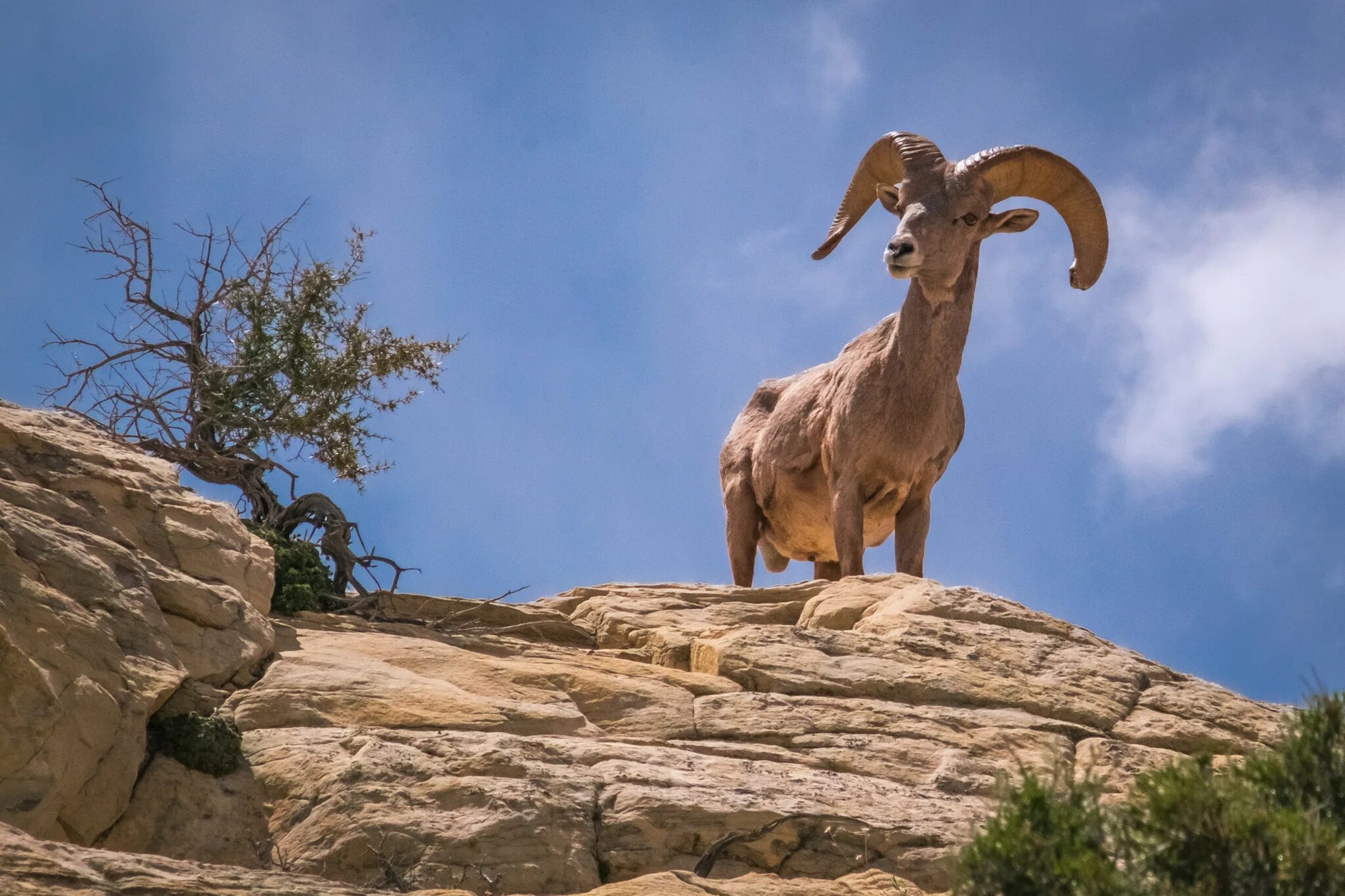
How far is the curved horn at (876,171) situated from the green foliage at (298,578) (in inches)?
200

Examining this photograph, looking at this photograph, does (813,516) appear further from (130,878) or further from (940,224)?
(130,878)

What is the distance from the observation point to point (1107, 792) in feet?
24.0

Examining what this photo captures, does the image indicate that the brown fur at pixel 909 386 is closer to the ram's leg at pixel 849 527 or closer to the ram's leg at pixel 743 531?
the ram's leg at pixel 849 527

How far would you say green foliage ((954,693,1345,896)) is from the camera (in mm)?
4109

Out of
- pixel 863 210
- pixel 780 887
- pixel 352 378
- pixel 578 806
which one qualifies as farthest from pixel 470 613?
pixel 863 210

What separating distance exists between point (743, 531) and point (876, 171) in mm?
3132

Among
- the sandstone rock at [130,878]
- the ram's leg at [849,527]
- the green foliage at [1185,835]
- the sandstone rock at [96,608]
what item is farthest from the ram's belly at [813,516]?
the green foliage at [1185,835]

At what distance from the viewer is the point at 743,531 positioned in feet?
41.0

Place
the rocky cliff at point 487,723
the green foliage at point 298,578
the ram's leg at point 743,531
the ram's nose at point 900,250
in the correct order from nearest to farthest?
1. the rocky cliff at point 487,723
2. the green foliage at point 298,578
3. the ram's nose at point 900,250
4. the ram's leg at point 743,531

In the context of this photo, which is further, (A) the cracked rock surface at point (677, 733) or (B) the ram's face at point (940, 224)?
(B) the ram's face at point (940, 224)

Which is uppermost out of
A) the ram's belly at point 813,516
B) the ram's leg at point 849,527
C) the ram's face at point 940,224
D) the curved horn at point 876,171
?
the curved horn at point 876,171

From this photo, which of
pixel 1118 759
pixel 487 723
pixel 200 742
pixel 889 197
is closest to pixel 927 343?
pixel 889 197

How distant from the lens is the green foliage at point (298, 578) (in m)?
8.95

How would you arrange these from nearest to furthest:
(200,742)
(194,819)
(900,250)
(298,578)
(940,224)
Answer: (194,819)
(200,742)
(298,578)
(900,250)
(940,224)
